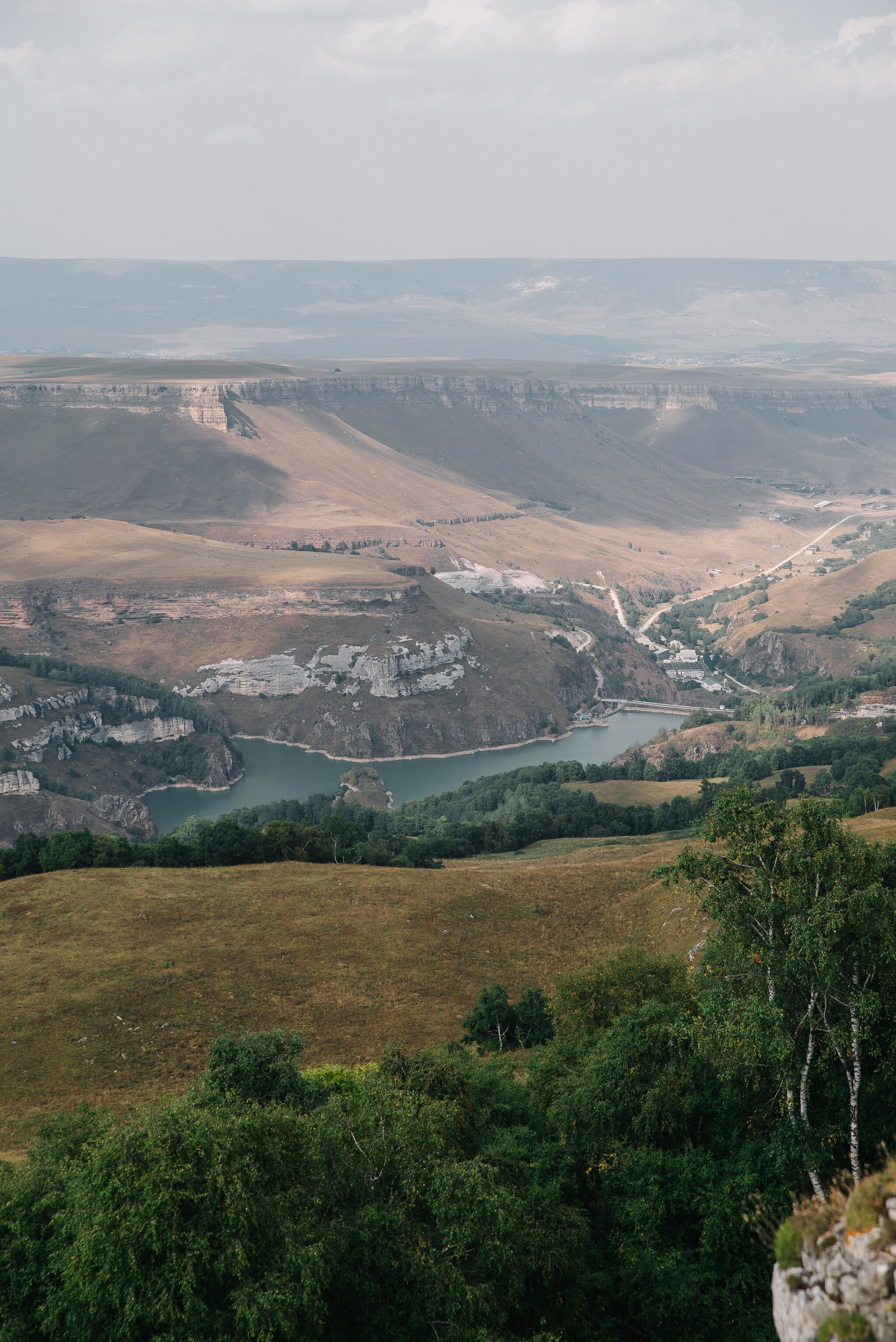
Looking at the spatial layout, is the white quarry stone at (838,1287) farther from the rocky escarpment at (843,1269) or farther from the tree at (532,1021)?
the tree at (532,1021)

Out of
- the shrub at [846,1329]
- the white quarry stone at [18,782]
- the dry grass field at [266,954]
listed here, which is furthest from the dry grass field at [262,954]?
the white quarry stone at [18,782]

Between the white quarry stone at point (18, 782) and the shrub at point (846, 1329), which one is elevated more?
the shrub at point (846, 1329)

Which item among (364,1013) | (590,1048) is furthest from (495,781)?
(590,1048)

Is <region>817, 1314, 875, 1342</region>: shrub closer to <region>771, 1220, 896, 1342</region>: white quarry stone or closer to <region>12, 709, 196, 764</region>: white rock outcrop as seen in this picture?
<region>771, 1220, 896, 1342</region>: white quarry stone

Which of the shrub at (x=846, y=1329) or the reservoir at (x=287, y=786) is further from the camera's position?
the reservoir at (x=287, y=786)

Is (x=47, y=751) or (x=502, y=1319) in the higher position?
(x=502, y=1319)

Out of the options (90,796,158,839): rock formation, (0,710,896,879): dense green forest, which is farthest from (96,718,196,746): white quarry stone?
(0,710,896,879): dense green forest

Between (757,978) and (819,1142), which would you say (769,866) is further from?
(819,1142)

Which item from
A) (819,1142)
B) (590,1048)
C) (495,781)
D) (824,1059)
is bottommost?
(495,781)
